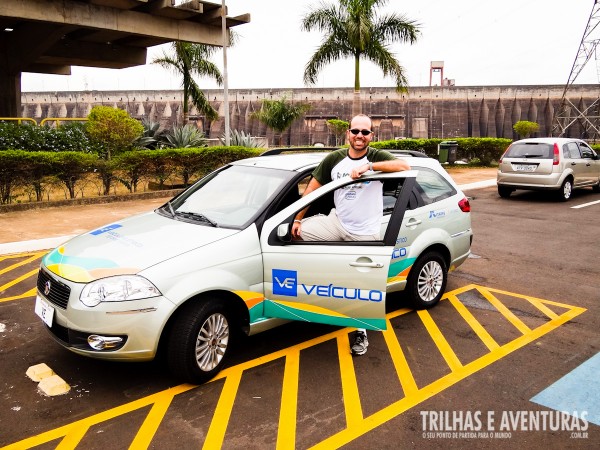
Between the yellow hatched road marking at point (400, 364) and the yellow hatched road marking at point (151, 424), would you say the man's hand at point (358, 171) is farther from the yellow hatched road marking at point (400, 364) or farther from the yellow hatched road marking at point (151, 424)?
the yellow hatched road marking at point (151, 424)

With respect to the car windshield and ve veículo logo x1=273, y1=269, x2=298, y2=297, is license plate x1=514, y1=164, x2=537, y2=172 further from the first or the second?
ve veículo logo x1=273, y1=269, x2=298, y2=297

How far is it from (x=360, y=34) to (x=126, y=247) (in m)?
17.9

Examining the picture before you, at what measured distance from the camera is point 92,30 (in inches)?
654

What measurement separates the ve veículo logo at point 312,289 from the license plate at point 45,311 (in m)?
1.63

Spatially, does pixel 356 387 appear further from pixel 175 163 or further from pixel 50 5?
pixel 50 5

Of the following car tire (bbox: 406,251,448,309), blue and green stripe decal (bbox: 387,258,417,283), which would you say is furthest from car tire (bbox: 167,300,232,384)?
car tire (bbox: 406,251,448,309)

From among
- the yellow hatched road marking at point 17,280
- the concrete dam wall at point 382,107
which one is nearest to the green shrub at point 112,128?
the yellow hatched road marking at point 17,280

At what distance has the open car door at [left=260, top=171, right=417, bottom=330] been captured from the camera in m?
3.75

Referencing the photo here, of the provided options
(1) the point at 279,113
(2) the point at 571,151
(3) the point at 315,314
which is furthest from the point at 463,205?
(1) the point at 279,113

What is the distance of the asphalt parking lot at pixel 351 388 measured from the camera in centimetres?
311

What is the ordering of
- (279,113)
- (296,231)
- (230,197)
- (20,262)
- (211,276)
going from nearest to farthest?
(211,276) → (296,231) → (230,197) → (20,262) → (279,113)

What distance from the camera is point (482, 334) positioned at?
466 centimetres

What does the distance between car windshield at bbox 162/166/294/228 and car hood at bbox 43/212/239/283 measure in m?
0.18

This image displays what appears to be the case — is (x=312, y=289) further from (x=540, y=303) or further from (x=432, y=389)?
(x=540, y=303)
